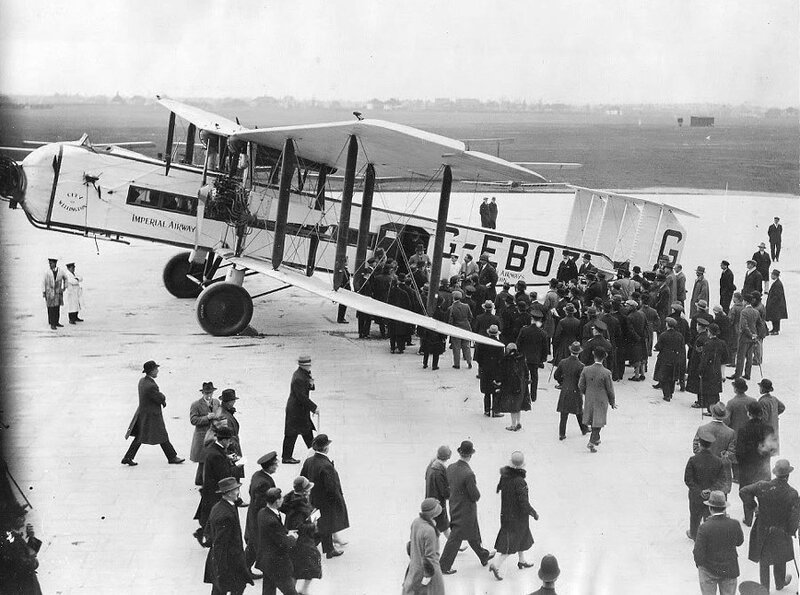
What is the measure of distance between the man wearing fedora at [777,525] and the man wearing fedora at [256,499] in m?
4.36

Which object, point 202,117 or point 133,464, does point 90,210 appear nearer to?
point 202,117

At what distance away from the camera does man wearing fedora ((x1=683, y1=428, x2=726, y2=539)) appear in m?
8.61

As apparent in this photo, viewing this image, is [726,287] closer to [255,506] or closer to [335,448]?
[335,448]

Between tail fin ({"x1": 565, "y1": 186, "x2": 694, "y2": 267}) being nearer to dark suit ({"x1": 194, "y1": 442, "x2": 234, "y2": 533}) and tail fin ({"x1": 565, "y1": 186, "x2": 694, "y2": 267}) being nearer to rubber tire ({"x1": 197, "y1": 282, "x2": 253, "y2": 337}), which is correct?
rubber tire ({"x1": 197, "y1": 282, "x2": 253, "y2": 337})

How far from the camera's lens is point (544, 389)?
46.0 ft

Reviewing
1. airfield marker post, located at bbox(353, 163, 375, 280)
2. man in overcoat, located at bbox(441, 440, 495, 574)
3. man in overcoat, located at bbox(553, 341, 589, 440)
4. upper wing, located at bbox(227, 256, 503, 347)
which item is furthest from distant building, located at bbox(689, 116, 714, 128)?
man in overcoat, located at bbox(441, 440, 495, 574)

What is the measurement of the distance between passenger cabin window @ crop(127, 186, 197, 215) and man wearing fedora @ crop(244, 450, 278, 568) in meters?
9.84

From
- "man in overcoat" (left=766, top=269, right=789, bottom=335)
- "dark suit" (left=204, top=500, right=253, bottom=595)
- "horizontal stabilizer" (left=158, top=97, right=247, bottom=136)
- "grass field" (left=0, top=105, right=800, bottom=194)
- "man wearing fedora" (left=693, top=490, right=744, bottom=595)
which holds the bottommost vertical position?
"dark suit" (left=204, top=500, right=253, bottom=595)

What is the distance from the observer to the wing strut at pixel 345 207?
1344 cm

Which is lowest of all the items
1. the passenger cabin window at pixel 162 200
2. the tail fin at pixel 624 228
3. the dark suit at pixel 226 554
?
the dark suit at pixel 226 554

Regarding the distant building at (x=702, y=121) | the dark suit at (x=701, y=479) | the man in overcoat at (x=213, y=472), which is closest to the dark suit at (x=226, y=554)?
the man in overcoat at (x=213, y=472)

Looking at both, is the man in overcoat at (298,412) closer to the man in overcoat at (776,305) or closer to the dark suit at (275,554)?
the dark suit at (275,554)

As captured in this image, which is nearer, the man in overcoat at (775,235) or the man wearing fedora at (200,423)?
the man wearing fedora at (200,423)

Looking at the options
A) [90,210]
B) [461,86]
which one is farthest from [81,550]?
[461,86]
